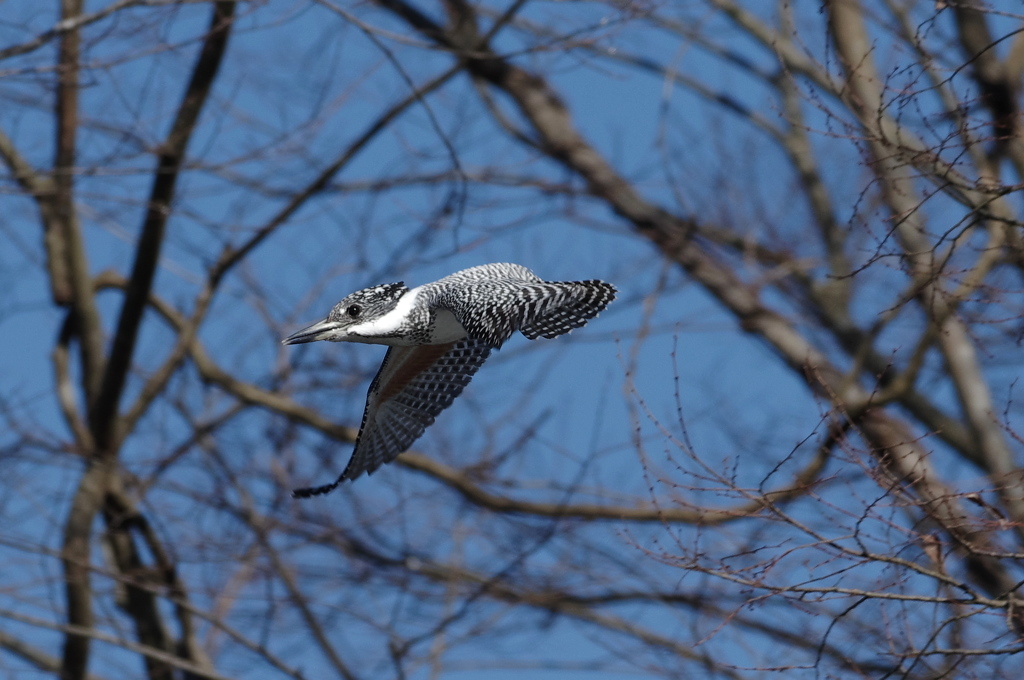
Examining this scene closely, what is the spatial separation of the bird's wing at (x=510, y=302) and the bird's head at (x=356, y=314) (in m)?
0.19

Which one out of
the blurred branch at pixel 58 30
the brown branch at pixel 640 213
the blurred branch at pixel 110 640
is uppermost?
the brown branch at pixel 640 213

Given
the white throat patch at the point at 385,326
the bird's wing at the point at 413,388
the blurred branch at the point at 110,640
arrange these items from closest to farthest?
the white throat patch at the point at 385,326
the bird's wing at the point at 413,388
the blurred branch at the point at 110,640

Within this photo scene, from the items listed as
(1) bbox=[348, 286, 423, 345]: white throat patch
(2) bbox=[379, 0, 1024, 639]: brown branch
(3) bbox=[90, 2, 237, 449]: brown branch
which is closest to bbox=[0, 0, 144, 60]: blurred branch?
(3) bbox=[90, 2, 237, 449]: brown branch

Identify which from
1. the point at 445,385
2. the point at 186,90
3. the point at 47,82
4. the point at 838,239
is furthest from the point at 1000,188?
the point at 838,239

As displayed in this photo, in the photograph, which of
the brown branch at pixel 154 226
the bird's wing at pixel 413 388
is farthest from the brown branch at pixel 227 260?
the bird's wing at pixel 413 388

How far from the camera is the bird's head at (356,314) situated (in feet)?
13.1

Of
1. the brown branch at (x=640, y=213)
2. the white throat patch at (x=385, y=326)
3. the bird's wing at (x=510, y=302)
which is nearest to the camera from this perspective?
the bird's wing at (x=510, y=302)

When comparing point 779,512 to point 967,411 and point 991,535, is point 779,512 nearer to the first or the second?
point 991,535

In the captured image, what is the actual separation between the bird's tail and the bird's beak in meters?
0.64

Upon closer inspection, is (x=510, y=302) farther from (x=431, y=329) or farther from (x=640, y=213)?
(x=640, y=213)

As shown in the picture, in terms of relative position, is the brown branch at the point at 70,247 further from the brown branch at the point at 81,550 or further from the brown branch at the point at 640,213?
the brown branch at the point at 640,213

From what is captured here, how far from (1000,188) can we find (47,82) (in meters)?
3.81

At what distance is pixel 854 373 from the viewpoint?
7398 mm

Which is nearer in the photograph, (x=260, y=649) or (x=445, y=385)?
(x=445, y=385)
